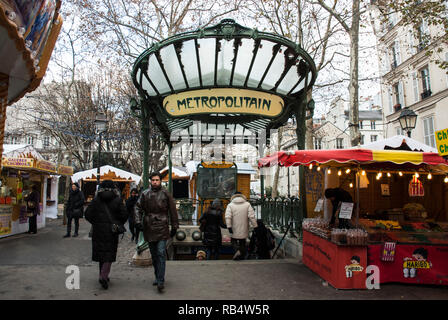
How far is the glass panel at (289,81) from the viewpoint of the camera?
711 centimetres

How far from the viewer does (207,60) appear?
6840 mm

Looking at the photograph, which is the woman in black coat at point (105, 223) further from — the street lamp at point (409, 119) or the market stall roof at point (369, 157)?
the street lamp at point (409, 119)

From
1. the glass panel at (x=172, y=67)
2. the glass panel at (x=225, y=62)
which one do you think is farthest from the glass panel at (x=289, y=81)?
the glass panel at (x=172, y=67)

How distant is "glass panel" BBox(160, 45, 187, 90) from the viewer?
659 cm

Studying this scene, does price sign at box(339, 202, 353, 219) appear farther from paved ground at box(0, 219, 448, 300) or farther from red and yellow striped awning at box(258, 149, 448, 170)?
paved ground at box(0, 219, 448, 300)

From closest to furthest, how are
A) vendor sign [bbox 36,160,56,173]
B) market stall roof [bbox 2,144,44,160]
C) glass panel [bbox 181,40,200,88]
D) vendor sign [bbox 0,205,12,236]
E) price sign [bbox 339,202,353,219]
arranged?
price sign [bbox 339,202,353,219]
glass panel [bbox 181,40,200,88]
vendor sign [bbox 0,205,12,236]
market stall roof [bbox 2,144,44,160]
vendor sign [bbox 36,160,56,173]

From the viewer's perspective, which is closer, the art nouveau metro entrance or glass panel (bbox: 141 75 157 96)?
the art nouveau metro entrance

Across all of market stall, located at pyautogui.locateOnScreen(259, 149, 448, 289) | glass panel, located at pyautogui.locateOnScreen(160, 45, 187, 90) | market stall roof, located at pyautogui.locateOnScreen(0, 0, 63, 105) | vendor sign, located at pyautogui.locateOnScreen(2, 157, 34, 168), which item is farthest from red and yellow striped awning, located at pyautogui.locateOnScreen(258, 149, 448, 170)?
vendor sign, located at pyautogui.locateOnScreen(2, 157, 34, 168)

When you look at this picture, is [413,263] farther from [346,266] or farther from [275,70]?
[275,70]

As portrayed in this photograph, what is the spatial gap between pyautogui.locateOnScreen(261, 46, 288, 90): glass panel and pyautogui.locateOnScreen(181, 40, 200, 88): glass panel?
1.64 m

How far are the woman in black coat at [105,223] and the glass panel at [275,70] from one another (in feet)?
14.1

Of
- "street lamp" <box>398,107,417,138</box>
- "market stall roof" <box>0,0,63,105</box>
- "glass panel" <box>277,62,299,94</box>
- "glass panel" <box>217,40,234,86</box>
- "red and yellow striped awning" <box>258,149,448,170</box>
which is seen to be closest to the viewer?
"market stall roof" <box>0,0,63,105</box>

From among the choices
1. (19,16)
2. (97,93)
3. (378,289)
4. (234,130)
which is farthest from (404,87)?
(19,16)
